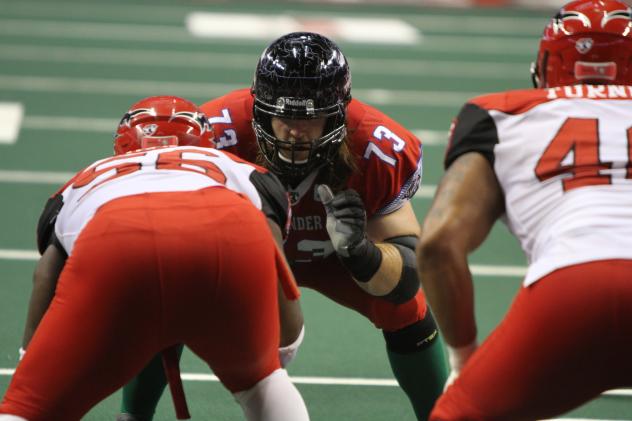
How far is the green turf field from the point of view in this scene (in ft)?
14.6

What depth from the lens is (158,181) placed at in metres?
2.69

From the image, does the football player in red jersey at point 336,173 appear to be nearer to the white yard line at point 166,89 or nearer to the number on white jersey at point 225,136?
the number on white jersey at point 225,136

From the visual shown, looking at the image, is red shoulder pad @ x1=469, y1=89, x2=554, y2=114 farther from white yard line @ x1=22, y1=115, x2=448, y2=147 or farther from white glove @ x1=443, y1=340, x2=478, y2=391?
white yard line @ x1=22, y1=115, x2=448, y2=147

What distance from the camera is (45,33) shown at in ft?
38.1

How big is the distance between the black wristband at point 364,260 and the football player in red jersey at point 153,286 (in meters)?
0.42

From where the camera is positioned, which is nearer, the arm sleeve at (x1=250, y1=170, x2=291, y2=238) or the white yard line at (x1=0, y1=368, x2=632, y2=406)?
the arm sleeve at (x1=250, y1=170, x2=291, y2=238)

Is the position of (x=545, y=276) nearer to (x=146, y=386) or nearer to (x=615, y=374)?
(x=615, y=374)

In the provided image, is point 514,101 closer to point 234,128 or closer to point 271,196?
point 271,196

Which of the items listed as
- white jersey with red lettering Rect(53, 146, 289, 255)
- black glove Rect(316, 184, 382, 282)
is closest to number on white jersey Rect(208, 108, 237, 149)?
black glove Rect(316, 184, 382, 282)

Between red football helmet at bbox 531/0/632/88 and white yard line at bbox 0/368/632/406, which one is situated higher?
red football helmet at bbox 531/0/632/88

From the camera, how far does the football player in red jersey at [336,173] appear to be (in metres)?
3.45

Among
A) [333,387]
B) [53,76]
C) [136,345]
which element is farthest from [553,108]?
[53,76]

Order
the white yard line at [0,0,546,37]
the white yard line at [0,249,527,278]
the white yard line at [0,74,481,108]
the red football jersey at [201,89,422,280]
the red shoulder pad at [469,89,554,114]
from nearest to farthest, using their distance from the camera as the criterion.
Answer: the red shoulder pad at [469,89,554,114]
the red football jersey at [201,89,422,280]
the white yard line at [0,249,527,278]
the white yard line at [0,74,481,108]
the white yard line at [0,0,546,37]

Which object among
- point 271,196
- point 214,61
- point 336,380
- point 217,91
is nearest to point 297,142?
point 271,196
